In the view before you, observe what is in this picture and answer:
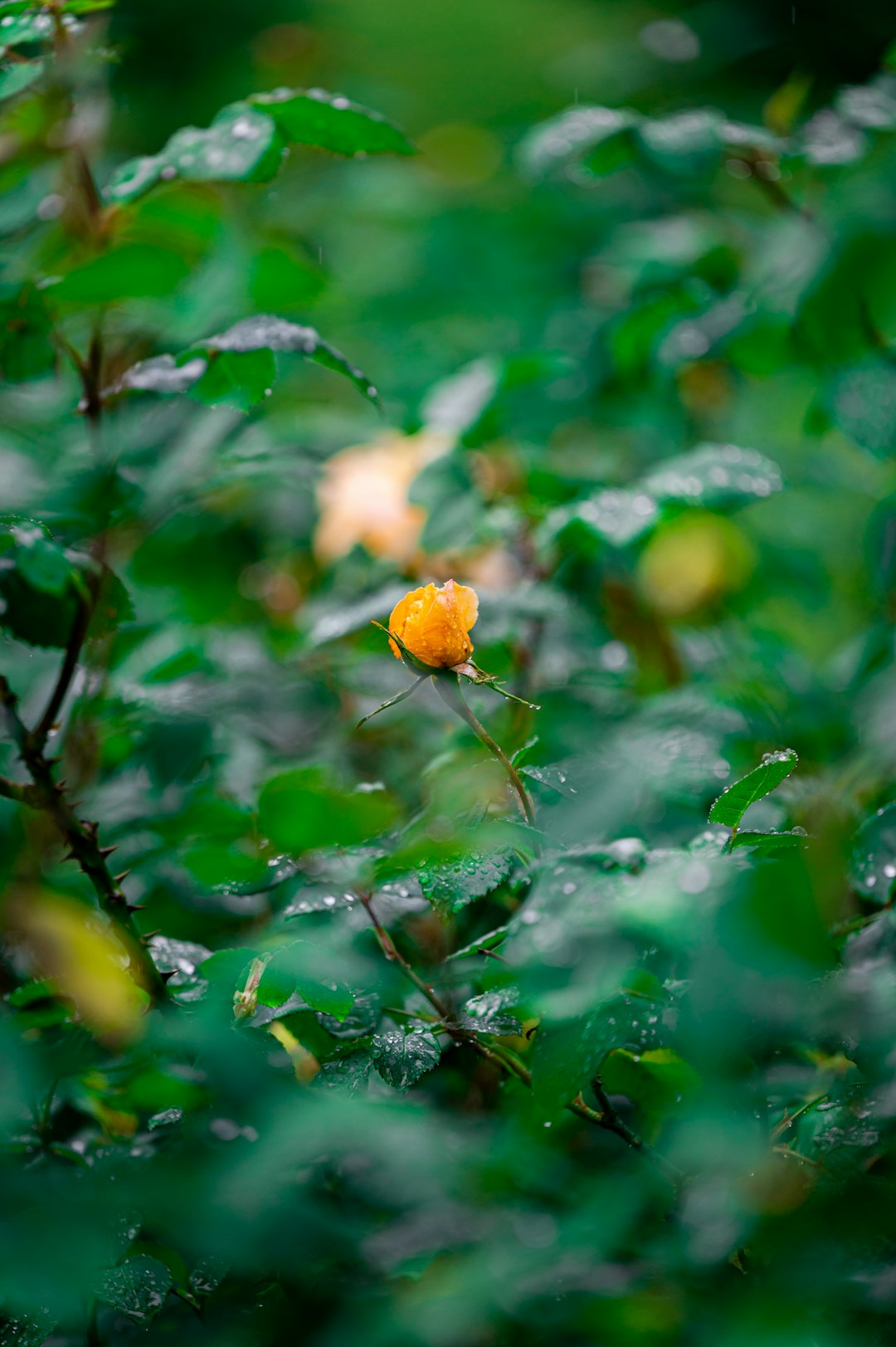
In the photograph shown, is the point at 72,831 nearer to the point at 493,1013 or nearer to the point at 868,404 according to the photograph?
the point at 493,1013

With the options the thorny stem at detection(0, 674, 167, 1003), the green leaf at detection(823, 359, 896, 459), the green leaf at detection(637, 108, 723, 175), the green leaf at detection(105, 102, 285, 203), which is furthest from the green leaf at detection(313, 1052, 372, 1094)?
the green leaf at detection(637, 108, 723, 175)

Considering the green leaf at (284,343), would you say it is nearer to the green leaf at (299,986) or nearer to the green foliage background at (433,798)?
the green foliage background at (433,798)

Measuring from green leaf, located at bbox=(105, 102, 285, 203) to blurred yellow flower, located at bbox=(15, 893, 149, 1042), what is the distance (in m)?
0.40

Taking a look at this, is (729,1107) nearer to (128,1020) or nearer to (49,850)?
(128,1020)

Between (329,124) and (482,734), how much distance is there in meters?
0.36

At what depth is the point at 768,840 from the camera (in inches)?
15.7

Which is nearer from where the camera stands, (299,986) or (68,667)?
(299,986)

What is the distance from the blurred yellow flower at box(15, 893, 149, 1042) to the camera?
49 centimetres

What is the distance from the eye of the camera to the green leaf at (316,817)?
0.43 m

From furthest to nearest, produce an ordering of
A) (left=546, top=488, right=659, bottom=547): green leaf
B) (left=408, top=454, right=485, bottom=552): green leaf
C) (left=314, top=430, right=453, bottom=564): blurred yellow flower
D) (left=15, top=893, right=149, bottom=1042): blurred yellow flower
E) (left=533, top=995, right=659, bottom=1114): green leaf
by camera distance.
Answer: (left=314, top=430, right=453, bottom=564): blurred yellow flower < (left=408, top=454, right=485, bottom=552): green leaf < (left=546, top=488, right=659, bottom=547): green leaf < (left=15, top=893, right=149, bottom=1042): blurred yellow flower < (left=533, top=995, right=659, bottom=1114): green leaf

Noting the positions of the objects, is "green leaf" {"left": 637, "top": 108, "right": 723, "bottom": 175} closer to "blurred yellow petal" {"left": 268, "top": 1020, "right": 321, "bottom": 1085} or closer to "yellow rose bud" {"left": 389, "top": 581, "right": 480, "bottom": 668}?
"yellow rose bud" {"left": 389, "top": 581, "right": 480, "bottom": 668}

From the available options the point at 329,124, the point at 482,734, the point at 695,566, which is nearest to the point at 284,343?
the point at 329,124

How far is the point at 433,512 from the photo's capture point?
0.85 meters

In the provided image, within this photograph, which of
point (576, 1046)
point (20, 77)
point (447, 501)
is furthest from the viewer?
point (447, 501)
